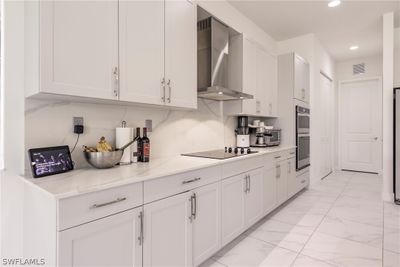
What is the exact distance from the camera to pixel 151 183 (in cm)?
136

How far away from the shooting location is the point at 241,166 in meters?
2.24

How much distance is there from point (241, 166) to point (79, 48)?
5.53 feet

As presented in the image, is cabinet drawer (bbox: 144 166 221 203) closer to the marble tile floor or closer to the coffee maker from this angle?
the marble tile floor

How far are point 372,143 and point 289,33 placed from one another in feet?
11.9

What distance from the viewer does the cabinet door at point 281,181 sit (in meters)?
2.99

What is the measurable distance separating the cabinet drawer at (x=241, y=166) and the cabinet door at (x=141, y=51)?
0.84m

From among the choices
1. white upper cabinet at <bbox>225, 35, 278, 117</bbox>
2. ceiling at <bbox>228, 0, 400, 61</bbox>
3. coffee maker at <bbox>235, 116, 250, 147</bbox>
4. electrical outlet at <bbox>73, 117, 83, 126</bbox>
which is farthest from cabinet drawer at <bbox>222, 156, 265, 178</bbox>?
ceiling at <bbox>228, 0, 400, 61</bbox>

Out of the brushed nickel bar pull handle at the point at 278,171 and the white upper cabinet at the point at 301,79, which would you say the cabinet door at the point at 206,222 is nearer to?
the brushed nickel bar pull handle at the point at 278,171

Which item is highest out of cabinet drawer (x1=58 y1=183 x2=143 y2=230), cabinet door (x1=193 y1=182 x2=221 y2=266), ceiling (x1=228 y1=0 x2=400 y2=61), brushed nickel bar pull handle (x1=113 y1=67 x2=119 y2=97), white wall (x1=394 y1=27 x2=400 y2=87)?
ceiling (x1=228 y1=0 x2=400 y2=61)

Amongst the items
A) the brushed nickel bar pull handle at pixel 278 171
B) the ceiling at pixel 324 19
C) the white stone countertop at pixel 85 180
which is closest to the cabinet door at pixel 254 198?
the brushed nickel bar pull handle at pixel 278 171

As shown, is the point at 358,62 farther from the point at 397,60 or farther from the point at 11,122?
the point at 11,122

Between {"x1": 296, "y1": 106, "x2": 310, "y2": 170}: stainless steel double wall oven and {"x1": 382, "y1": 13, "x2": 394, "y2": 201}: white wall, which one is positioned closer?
{"x1": 382, "y1": 13, "x2": 394, "y2": 201}: white wall

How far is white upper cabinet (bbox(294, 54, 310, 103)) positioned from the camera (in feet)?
12.3

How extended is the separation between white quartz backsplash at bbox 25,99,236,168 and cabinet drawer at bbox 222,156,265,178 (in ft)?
2.14
